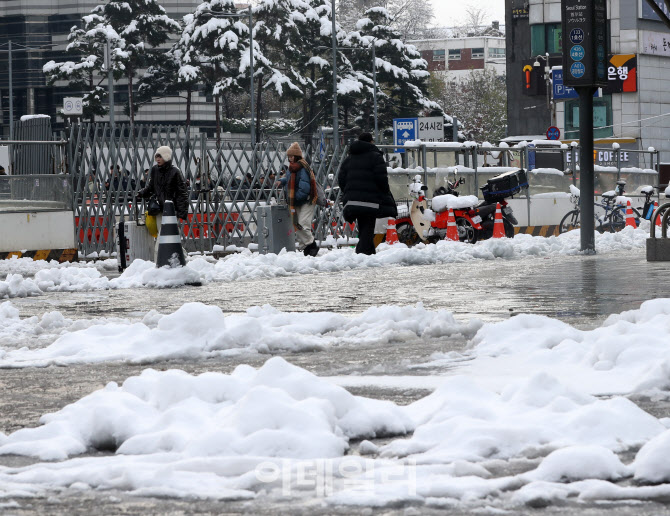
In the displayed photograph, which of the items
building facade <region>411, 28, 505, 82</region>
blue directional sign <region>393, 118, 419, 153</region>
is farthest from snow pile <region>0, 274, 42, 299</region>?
building facade <region>411, 28, 505, 82</region>

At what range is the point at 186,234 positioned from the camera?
2331 cm

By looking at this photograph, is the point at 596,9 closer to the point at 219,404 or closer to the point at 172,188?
the point at 172,188

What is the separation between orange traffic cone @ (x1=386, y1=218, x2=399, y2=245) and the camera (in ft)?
72.3

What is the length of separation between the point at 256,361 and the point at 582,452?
331 centimetres

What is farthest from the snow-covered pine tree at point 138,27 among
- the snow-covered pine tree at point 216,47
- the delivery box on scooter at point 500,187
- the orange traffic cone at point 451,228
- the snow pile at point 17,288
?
the snow pile at point 17,288

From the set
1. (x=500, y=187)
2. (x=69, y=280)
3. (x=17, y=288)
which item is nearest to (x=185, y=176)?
(x=500, y=187)

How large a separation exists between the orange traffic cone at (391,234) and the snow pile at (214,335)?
13486 mm

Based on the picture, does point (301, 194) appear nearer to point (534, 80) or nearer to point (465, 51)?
point (534, 80)

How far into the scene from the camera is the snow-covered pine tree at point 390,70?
64688mm

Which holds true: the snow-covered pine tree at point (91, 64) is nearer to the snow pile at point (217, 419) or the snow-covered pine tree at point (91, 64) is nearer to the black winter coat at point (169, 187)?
the black winter coat at point (169, 187)

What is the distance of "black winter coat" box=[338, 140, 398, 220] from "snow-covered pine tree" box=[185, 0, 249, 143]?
46.9 metres

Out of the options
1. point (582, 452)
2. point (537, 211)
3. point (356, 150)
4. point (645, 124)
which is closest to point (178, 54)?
point (645, 124)

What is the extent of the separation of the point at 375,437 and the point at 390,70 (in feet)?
198

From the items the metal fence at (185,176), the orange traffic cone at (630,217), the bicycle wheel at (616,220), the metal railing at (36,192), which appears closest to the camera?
the metal railing at (36,192)
